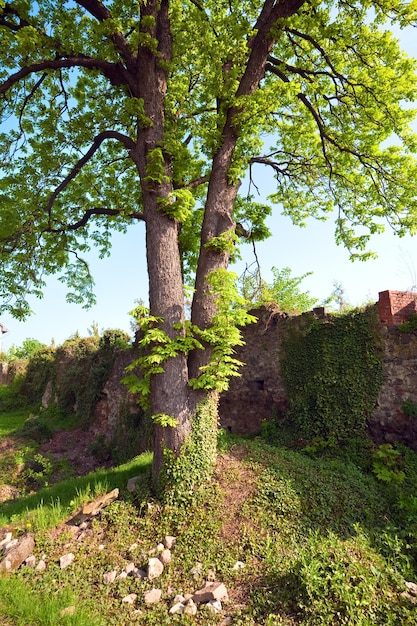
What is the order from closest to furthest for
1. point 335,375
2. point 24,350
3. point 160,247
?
point 160,247 → point 335,375 → point 24,350

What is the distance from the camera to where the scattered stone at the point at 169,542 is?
4727mm

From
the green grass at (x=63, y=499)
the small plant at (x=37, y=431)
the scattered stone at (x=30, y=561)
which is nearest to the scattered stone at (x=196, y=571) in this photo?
the scattered stone at (x=30, y=561)

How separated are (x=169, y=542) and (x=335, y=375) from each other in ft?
17.2

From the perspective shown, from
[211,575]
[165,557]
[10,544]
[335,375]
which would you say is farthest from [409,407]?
[10,544]

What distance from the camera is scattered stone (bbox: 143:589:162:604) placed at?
3950 millimetres

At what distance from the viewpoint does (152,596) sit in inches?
157

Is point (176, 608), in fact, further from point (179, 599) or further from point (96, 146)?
point (96, 146)

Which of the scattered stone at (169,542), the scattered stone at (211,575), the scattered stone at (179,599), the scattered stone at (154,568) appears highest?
the scattered stone at (169,542)

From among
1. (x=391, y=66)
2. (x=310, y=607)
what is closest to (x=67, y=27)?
(x=391, y=66)

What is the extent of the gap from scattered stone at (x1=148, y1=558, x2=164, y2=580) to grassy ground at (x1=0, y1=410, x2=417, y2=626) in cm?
8

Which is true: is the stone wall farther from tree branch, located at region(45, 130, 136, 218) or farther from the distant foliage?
tree branch, located at region(45, 130, 136, 218)

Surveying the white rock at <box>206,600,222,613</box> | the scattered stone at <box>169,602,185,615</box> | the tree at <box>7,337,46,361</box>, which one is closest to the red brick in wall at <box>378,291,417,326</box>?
the white rock at <box>206,600,222,613</box>

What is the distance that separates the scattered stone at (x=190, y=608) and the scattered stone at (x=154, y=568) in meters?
0.58

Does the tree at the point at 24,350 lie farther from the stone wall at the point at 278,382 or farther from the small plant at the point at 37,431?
the stone wall at the point at 278,382
